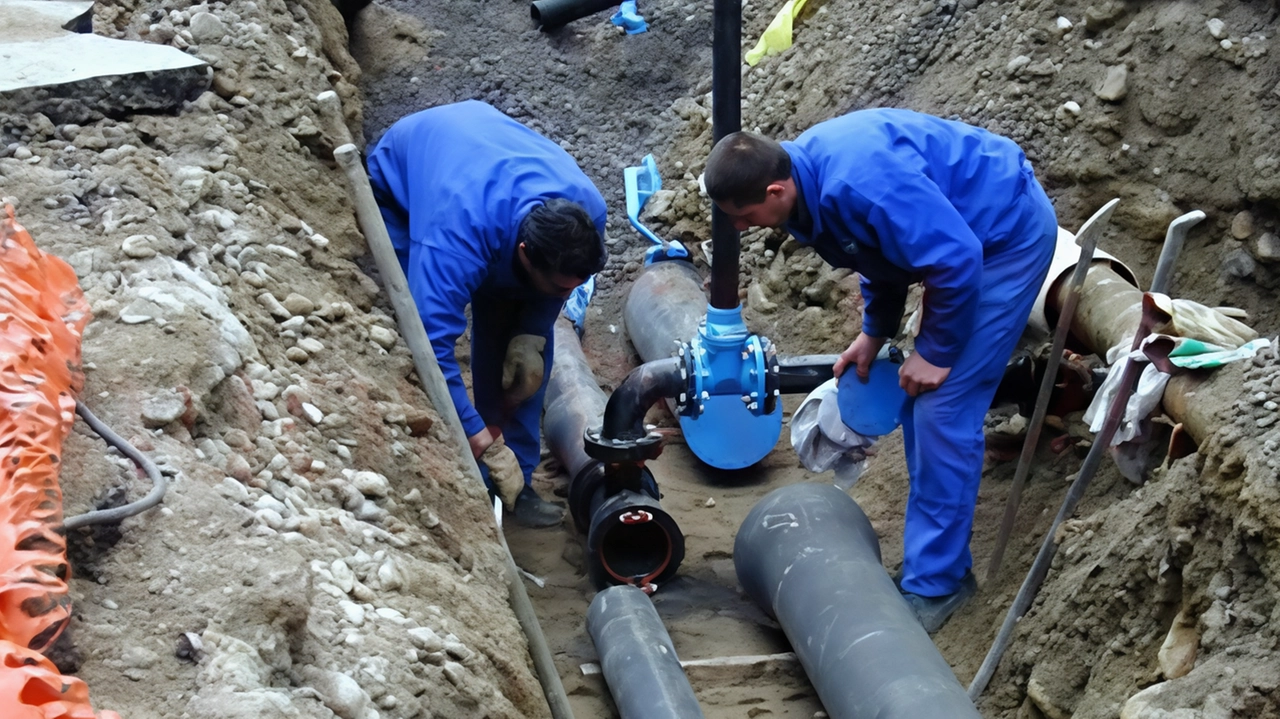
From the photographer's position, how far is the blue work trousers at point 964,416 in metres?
3.32

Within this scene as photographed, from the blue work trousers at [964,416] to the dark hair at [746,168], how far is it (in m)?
0.78

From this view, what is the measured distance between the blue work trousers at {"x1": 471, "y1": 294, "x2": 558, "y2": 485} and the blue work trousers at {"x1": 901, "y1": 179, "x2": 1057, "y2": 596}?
54.7 inches

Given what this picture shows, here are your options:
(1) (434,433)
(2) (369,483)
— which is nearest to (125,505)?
(2) (369,483)

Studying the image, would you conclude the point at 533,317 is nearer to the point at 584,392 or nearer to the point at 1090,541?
the point at 584,392

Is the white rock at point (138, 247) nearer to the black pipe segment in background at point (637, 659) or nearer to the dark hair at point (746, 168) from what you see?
the dark hair at point (746, 168)

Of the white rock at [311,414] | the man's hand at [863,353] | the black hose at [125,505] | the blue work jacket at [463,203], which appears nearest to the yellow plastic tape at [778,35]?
the blue work jacket at [463,203]

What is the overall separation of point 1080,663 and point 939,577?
675 millimetres

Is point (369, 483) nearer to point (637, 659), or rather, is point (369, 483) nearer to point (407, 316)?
point (407, 316)

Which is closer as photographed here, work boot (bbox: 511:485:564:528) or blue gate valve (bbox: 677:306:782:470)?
blue gate valve (bbox: 677:306:782:470)

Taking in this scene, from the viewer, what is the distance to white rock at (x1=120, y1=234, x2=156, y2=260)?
100 inches

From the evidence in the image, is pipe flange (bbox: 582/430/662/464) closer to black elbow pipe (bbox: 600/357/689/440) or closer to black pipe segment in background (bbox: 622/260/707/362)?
black elbow pipe (bbox: 600/357/689/440)

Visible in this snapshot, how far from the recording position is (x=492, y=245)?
327cm

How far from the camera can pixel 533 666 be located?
9.09ft

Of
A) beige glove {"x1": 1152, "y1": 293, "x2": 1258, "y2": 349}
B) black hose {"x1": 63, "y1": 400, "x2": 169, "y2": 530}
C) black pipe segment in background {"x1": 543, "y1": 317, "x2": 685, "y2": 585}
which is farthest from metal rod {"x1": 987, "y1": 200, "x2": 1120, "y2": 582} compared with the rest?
black hose {"x1": 63, "y1": 400, "x2": 169, "y2": 530}
